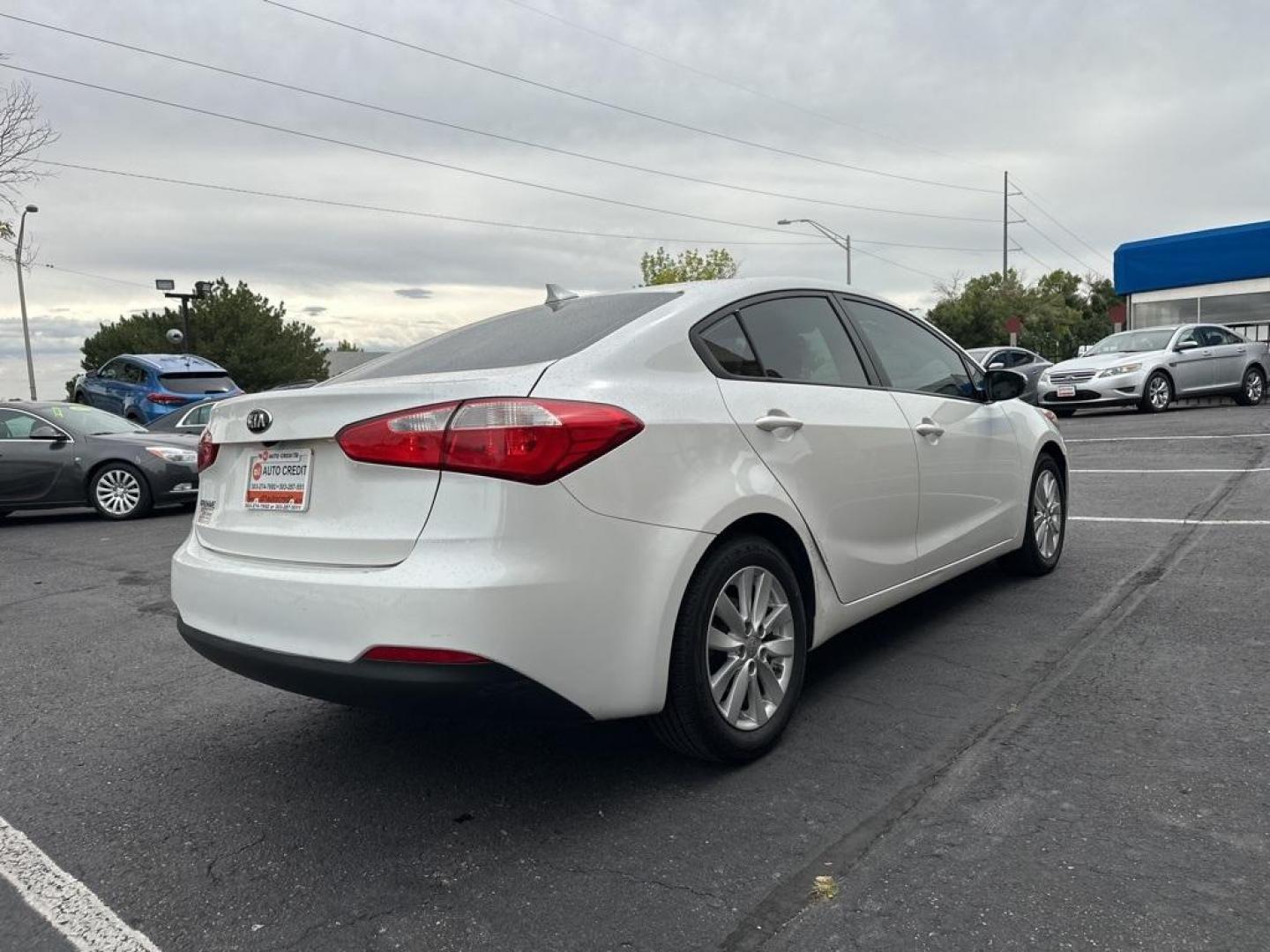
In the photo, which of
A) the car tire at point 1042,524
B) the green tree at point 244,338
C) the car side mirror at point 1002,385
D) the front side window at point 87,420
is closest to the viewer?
the car side mirror at point 1002,385

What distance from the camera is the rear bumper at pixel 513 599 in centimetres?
258

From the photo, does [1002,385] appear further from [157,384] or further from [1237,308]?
[1237,308]

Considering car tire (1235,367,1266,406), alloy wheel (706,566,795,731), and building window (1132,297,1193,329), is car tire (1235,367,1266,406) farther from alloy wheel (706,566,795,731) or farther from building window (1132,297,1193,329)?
alloy wheel (706,566,795,731)

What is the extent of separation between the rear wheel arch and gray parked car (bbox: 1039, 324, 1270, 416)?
15328 millimetres

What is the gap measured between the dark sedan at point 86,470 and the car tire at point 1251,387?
1734 cm

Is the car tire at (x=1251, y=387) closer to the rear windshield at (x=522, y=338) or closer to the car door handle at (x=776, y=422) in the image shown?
the car door handle at (x=776, y=422)

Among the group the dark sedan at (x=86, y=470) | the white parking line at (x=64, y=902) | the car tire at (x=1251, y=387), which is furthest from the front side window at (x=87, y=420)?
the car tire at (x=1251, y=387)

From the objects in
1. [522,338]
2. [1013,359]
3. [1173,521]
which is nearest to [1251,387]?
[1013,359]

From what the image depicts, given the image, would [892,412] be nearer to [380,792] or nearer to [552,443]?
[552,443]

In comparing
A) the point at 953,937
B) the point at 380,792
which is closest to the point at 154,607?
the point at 380,792

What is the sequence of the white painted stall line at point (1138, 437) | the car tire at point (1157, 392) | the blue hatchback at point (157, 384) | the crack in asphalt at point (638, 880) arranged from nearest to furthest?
1. the crack in asphalt at point (638, 880)
2. the white painted stall line at point (1138, 437)
3. the car tire at point (1157, 392)
4. the blue hatchback at point (157, 384)

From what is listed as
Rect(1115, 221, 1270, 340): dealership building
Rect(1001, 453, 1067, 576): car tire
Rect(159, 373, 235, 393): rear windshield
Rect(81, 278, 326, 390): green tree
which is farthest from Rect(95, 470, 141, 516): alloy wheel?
Rect(81, 278, 326, 390): green tree

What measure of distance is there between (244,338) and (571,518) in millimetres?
61183

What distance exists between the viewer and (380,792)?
314cm
